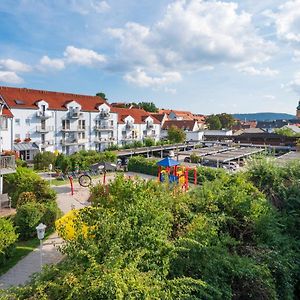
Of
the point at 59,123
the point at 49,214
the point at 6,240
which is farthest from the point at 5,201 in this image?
the point at 59,123

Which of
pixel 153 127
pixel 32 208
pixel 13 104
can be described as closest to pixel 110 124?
pixel 153 127

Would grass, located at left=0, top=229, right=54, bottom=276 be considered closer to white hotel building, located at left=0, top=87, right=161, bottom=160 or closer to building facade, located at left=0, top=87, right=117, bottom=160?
white hotel building, located at left=0, top=87, right=161, bottom=160

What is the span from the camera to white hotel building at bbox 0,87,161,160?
36.6 metres

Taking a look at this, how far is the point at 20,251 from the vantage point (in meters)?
12.0

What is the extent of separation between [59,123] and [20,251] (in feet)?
104

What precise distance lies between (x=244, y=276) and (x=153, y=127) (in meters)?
50.5

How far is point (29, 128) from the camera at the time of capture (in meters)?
38.0

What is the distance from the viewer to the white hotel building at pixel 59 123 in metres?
36.6

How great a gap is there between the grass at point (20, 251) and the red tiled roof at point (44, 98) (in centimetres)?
2744

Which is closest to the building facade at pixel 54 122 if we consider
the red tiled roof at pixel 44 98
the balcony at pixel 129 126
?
the red tiled roof at pixel 44 98

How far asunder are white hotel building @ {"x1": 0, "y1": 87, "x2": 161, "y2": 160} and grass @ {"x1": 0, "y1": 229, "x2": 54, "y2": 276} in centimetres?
2096

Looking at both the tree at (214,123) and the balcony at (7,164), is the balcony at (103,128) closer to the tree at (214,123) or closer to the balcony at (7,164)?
the balcony at (7,164)

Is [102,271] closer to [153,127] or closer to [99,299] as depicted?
[99,299]

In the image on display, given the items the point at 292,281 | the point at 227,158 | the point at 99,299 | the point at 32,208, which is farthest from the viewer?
the point at 227,158
